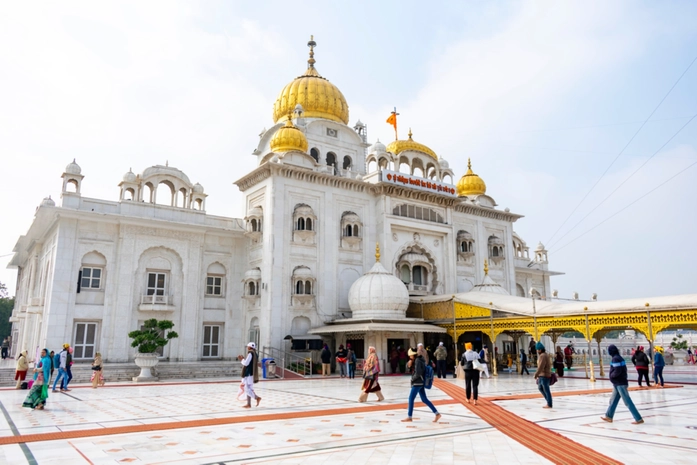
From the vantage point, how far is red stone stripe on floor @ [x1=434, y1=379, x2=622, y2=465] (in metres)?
6.32

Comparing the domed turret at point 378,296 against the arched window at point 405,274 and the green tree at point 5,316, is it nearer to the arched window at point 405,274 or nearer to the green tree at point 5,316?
the arched window at point 405,274

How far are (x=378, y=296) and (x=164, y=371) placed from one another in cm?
931

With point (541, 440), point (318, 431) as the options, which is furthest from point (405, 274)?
point (541, 440)

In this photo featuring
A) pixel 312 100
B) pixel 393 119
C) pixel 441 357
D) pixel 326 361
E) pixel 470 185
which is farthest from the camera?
pixel 470 185

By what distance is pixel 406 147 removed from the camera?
103 feet

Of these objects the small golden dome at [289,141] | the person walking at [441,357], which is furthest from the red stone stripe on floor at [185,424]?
the small golden dome at [289,141]

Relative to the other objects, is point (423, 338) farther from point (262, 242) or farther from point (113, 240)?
point (113, 240)

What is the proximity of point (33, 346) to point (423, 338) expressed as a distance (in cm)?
1829

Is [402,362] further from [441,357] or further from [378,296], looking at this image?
[441,357]

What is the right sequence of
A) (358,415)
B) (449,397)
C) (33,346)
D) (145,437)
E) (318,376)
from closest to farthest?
(145,437) < (358,415) < (449,397) < (318,376) < (33,346)

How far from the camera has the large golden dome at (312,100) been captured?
31234mm

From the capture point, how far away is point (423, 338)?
2530cm

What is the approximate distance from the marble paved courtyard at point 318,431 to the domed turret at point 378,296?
1013 centimetres

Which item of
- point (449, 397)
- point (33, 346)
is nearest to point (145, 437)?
point (449, 397)
